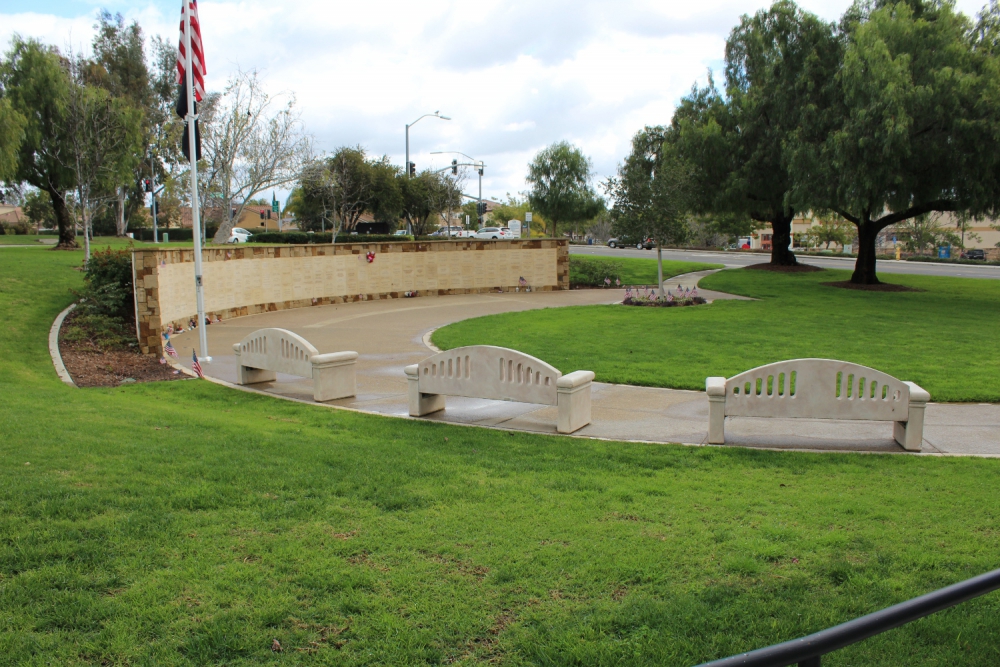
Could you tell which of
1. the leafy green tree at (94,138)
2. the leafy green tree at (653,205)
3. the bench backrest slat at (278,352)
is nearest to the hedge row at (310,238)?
the leafy green tree at (94,138)

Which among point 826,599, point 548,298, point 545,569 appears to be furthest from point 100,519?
point 548,298

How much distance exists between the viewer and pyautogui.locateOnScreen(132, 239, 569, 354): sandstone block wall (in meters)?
14.7

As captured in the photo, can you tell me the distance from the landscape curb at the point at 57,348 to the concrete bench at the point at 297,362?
7.80ft

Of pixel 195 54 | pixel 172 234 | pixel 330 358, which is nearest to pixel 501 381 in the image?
pixel 330 358

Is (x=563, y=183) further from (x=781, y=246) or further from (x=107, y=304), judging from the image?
(x=107, y=304)

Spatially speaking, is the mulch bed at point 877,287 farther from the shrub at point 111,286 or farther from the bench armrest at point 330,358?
the shrub at point 111,286

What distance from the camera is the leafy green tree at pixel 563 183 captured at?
181ft

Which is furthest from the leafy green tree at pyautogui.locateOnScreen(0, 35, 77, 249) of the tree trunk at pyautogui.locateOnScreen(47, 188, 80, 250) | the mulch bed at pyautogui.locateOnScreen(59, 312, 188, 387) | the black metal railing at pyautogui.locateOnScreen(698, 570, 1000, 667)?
the black metal railing at pyautogui.locateOnScreen(698, 570, 1000, 667)

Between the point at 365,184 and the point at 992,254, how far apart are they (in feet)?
144

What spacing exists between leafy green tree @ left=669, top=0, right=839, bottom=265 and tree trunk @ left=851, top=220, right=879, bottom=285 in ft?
8.52

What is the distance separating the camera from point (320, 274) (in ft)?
74.8

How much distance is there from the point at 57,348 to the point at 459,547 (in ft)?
35.1

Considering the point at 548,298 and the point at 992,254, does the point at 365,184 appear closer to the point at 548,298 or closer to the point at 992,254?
the point at 548,298

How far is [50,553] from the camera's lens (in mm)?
4242
